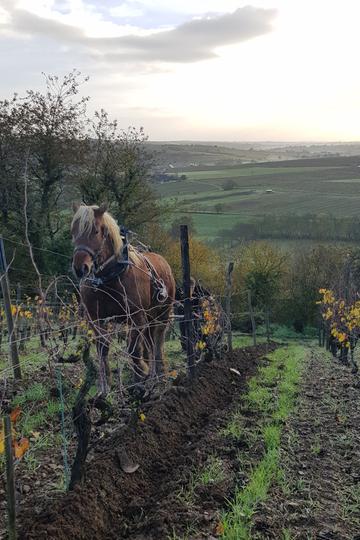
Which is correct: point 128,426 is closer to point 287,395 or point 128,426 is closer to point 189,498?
point 189,498

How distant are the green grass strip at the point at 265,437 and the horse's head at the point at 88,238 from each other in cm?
295

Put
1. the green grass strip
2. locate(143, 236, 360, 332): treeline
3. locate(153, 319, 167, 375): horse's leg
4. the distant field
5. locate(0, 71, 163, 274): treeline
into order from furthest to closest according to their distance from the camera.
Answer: the distant field
locate(143, 236, 360, 332): treeline
locate(0, 71, 163, 274): treeline
locate(153, 319, 167, 375): horse's leg
the green grass strip

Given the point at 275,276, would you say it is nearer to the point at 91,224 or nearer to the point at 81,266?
the point at 91,224

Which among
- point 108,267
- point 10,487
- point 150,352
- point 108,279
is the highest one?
point 108,267

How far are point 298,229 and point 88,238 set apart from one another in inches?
2059

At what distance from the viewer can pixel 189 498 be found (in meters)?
4.35

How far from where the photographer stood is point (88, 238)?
6.07m

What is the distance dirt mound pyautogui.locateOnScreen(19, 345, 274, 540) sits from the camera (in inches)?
151

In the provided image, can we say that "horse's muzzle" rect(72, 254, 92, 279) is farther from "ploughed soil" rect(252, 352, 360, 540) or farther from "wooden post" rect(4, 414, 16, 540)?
"ploughed soil" rect(252, 352, 360, 540)

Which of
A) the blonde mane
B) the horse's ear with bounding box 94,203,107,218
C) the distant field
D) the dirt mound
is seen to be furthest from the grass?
the distant field

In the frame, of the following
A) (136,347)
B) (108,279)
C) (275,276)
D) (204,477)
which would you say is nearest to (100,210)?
(108,279)

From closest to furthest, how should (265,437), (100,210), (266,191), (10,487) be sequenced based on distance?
(10,487), (265,437), (100,210), (266,191)

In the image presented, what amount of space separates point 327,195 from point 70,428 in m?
78.0

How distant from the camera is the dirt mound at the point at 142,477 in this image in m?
3.83
